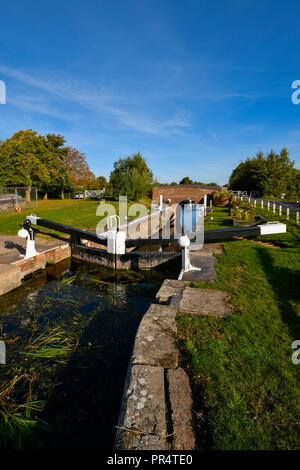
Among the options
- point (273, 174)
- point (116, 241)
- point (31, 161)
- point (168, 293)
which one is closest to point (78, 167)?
point (31, 161)

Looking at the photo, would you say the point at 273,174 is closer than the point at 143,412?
No

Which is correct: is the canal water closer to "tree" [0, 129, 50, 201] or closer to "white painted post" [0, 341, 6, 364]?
"white painted post" [0, 341, 6, 364]

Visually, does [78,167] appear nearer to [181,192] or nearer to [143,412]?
[181,192]

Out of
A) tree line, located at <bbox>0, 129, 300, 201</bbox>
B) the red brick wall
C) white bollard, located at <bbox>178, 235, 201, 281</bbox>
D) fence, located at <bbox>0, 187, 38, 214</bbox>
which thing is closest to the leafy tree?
tree line, located at <bbox>0, 129, 300, 201</bbox>

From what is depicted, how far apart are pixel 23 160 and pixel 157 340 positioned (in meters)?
26.4

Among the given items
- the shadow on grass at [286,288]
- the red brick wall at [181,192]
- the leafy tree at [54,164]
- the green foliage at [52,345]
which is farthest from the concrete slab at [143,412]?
the red brick wall at [181,192]

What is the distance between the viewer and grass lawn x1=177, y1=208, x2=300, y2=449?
164 centimetres

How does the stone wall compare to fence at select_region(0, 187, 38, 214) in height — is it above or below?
below

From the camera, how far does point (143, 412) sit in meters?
1.78

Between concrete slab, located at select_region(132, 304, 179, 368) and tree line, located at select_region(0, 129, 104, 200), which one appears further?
tree line, located at select_region(0, 129, 104, 200)

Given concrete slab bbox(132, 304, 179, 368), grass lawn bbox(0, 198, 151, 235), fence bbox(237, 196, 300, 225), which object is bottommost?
concrete slab bbox(132, 304, 179, 368)

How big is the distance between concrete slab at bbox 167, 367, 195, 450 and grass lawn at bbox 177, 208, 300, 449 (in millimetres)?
69

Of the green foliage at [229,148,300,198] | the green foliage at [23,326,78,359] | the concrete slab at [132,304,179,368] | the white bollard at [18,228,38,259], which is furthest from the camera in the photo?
the green foliage at [229,148,300,198]
